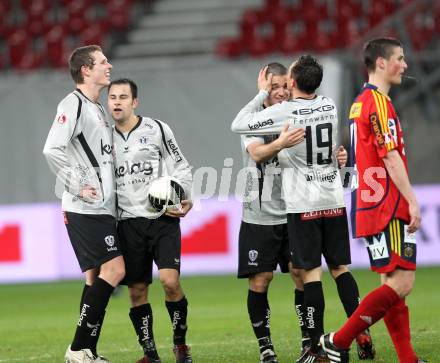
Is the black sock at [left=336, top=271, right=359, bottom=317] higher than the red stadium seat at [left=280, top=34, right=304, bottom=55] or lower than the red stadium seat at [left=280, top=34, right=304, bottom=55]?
lower

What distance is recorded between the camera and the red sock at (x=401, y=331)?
6.49m

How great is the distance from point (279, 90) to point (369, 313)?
Result: 192 cm

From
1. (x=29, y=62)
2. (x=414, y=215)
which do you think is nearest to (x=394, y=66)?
(x=414, y=215)

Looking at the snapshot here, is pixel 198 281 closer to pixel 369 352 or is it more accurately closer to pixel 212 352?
pixel 212 352

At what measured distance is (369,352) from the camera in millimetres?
7273

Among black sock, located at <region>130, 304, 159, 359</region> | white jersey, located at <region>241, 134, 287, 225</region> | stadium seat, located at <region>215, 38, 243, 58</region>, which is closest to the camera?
black sock, located at <region>130, 304, 159, 359</region>

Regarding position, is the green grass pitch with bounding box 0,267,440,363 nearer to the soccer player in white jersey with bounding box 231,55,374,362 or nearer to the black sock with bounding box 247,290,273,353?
the black sock with bounding box 247,290,273,353

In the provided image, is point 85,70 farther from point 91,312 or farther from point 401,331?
point 401,331

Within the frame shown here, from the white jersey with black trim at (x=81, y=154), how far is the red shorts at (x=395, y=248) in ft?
6.73

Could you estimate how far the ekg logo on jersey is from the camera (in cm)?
1523

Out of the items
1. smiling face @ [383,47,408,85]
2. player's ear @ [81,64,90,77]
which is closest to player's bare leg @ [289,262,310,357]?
smiling face @ [383,47,408,85]

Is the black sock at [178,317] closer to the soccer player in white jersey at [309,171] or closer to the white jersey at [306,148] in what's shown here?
the soccer player in white jersey at [309,171]

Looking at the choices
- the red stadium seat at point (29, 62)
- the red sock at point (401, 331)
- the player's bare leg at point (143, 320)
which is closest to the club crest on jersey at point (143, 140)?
the player's bare leg at point (143, 320)

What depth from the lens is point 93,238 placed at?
7199 mm
